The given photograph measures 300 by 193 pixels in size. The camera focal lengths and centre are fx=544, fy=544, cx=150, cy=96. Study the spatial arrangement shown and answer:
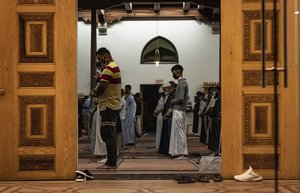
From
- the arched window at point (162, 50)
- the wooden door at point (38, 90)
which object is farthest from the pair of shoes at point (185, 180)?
the arched window at point (162, 50)

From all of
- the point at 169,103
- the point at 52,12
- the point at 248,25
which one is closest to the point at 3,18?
the point at 52,12

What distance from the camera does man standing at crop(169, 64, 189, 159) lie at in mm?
8453

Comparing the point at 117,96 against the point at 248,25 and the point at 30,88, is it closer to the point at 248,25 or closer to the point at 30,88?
the point at 30,88

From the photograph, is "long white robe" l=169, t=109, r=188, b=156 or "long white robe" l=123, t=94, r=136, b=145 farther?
"long white robe" l=123, t=94, r=136, b=145

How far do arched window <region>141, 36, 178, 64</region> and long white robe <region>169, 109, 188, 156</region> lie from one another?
12.0 metres

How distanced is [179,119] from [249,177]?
3.32 metres

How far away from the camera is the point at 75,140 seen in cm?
549

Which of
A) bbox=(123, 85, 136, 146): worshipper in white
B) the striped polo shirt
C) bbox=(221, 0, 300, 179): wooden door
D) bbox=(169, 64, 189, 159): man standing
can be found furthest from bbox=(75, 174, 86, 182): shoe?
bbox=(123, 85, 136, 146): worshipper in white

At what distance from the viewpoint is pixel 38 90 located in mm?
5496

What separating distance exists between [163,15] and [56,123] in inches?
591

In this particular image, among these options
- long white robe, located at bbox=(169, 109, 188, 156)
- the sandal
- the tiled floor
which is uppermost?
long white robe, located at bbox=(169, 109, 188, 156)

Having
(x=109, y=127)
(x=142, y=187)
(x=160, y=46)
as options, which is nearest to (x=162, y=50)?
(x=160, y=46)

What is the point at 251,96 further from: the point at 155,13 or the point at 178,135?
the point at 155,13

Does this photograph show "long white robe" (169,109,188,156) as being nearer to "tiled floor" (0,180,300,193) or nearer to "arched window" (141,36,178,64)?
"tiled floor" (0,180,300,193)
